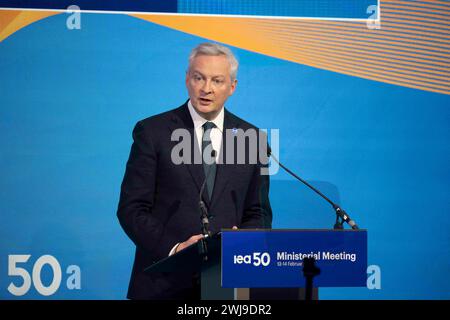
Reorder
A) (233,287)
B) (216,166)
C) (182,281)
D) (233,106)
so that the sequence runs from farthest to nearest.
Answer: (233,106), (216,166), (182,281), (233,287)

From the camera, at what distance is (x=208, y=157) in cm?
421

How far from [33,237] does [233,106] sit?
1557 millimetres

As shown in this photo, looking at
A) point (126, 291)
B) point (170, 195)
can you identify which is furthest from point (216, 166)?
point (126, 291)

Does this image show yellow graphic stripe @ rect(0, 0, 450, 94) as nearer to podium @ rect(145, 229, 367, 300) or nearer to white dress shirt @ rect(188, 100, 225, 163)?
white dress shirt @ rect(188, 100, 225, 163)

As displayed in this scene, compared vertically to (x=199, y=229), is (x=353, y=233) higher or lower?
lower

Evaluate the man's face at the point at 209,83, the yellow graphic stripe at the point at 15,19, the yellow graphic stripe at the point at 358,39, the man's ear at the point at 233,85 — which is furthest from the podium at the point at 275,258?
the yellow graphic stripe at the point at 15,19

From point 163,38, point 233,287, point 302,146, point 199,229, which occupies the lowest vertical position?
point 233,287

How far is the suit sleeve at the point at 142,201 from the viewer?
3.87 m

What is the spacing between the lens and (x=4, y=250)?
434 cm

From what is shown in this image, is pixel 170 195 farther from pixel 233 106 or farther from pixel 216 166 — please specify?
pixel 233 106

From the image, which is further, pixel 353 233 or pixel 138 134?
pixel 138 134

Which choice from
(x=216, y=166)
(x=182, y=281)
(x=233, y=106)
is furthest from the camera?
(x=233, y=106)

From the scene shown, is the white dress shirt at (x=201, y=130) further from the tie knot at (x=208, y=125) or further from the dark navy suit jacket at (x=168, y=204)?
the dark navy suit jacket at (x=168, y=204)

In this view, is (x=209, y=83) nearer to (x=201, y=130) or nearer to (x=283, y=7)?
(x=201, y=130)
